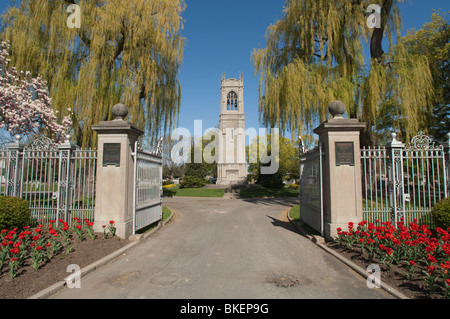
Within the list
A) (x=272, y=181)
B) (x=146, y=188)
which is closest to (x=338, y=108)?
(x=146, y=188)

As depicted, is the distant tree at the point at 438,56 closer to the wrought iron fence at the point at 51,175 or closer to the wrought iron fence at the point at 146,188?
the wrought iron fence at the point at 146,188

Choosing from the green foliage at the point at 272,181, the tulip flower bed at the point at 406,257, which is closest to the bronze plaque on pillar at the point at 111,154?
the tulip flower bed at the point at 406,257

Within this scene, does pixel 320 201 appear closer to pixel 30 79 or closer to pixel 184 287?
pixel 184 287

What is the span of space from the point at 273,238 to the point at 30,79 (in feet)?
44.7

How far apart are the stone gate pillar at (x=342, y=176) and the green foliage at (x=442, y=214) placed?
179 centimetres

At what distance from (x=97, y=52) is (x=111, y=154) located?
7.85m

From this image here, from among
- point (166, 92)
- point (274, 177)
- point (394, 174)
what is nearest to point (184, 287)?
point (394, 174)

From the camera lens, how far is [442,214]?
21.7 ft

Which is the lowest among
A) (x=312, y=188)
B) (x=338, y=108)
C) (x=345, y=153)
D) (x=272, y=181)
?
(x=272, y=181)

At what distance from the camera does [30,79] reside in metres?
13.1

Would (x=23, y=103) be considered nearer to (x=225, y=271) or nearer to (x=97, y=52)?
(x=97, y=52)

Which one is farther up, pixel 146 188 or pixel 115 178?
pixel 115 178

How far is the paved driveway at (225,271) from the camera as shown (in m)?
4.14

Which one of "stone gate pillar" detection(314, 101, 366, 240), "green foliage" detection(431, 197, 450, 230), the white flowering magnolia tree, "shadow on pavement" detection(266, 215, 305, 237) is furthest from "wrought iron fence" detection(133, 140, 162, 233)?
"green foliage" detection(431, 197, 450, 230)
